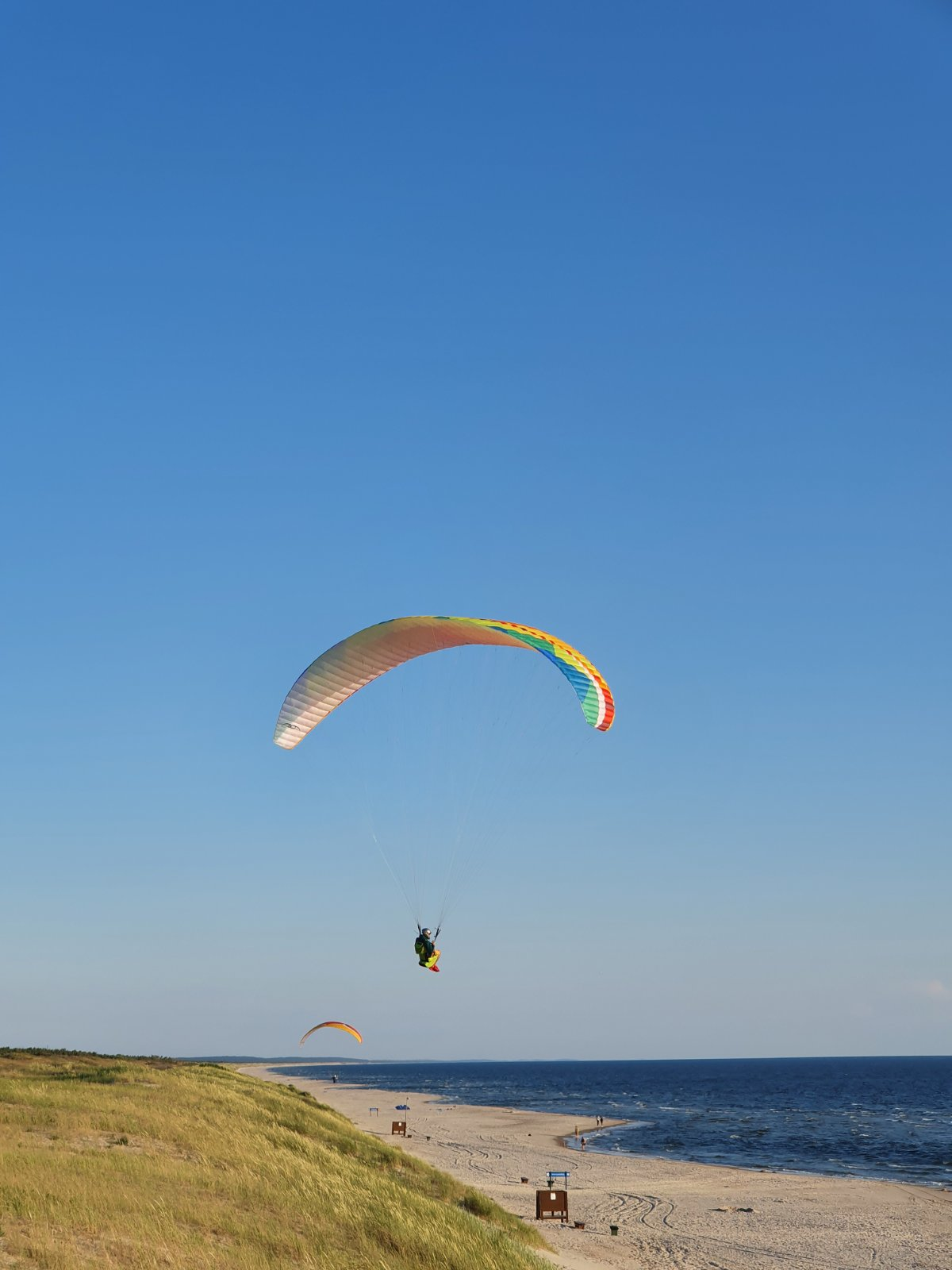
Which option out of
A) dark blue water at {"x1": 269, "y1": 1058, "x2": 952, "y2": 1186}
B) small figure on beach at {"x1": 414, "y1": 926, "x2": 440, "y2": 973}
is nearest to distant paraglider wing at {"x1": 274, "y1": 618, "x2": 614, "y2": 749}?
small figure on beach at {"x1": 414, "y1": 926, "x2": 440, "y2": 973}

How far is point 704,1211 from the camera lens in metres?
27.3

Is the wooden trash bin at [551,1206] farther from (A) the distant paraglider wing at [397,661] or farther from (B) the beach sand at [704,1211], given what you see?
(A) the distant paraglider wing at [397,661]

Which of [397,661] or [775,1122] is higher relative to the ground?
[397,661]

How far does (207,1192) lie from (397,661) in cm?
1232

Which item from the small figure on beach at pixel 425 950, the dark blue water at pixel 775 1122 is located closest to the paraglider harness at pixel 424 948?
the small figure on beach at pixel 425 950

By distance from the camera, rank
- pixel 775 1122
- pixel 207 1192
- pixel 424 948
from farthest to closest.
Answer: pixel 775 1122
pixel 424 948
pixel 207 1192

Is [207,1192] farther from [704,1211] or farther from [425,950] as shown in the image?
[704,1211]

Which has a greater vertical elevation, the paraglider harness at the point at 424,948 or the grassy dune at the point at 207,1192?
the paraglider harness at the point at 424,948

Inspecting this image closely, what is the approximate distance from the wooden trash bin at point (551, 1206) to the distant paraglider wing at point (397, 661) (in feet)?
36.7

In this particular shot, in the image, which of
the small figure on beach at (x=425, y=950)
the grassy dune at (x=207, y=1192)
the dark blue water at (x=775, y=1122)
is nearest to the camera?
the grassy dune at (x=207, y=1192)

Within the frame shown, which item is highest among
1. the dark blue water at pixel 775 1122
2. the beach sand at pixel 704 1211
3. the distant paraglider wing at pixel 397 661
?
the distant paraglider wing at pixel 397 661

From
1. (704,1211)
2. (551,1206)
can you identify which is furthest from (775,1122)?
(551,1206)

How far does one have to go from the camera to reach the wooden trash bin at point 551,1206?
24.1 metres

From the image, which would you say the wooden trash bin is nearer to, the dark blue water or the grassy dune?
the grassy dune
